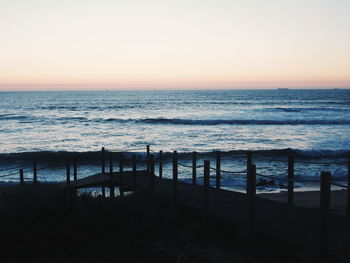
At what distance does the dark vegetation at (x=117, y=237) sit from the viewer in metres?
6.20

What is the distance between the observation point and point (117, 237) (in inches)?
273

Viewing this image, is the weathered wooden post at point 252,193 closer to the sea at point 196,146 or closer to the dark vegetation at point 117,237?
the dark vegetation at point 117,237

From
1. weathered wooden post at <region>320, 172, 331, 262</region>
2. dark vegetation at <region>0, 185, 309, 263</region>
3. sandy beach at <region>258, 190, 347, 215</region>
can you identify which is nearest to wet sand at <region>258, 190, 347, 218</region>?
sandy beach at <region>258, 190, 347, 215</region>

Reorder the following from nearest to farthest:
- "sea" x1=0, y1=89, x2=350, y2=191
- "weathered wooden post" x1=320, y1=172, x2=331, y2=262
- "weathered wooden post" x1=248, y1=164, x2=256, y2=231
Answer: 1. "weathered wooden post" x1=320, y1=172, x2=331, y2=262
2. "weathered wooden post" x1=248, y1=164, x2=256, y2=231
3. "sea" x1=0, y1=89, x2=350, y2=191

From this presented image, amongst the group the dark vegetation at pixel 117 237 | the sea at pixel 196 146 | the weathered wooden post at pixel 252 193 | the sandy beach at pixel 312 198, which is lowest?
the sea at pixel 196 146

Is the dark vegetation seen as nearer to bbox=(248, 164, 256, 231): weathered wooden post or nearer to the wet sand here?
bbox=(248, 164, 256, 231): weathered wooden post

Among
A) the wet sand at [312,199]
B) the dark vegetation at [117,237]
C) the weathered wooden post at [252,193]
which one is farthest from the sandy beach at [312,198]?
the dark vegetation at [117,237]

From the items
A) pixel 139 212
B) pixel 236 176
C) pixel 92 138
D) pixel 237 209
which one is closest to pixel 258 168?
pixel 236 176

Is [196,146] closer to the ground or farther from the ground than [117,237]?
closer to the ground

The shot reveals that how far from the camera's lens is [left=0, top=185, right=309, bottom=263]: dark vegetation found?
6.20 metres

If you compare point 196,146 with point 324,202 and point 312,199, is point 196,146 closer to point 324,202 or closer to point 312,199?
point 312,199

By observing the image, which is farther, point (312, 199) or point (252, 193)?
point (312, 199)

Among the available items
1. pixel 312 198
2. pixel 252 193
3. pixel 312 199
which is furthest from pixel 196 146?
pixel 252 193

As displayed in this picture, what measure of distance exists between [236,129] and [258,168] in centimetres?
2215
